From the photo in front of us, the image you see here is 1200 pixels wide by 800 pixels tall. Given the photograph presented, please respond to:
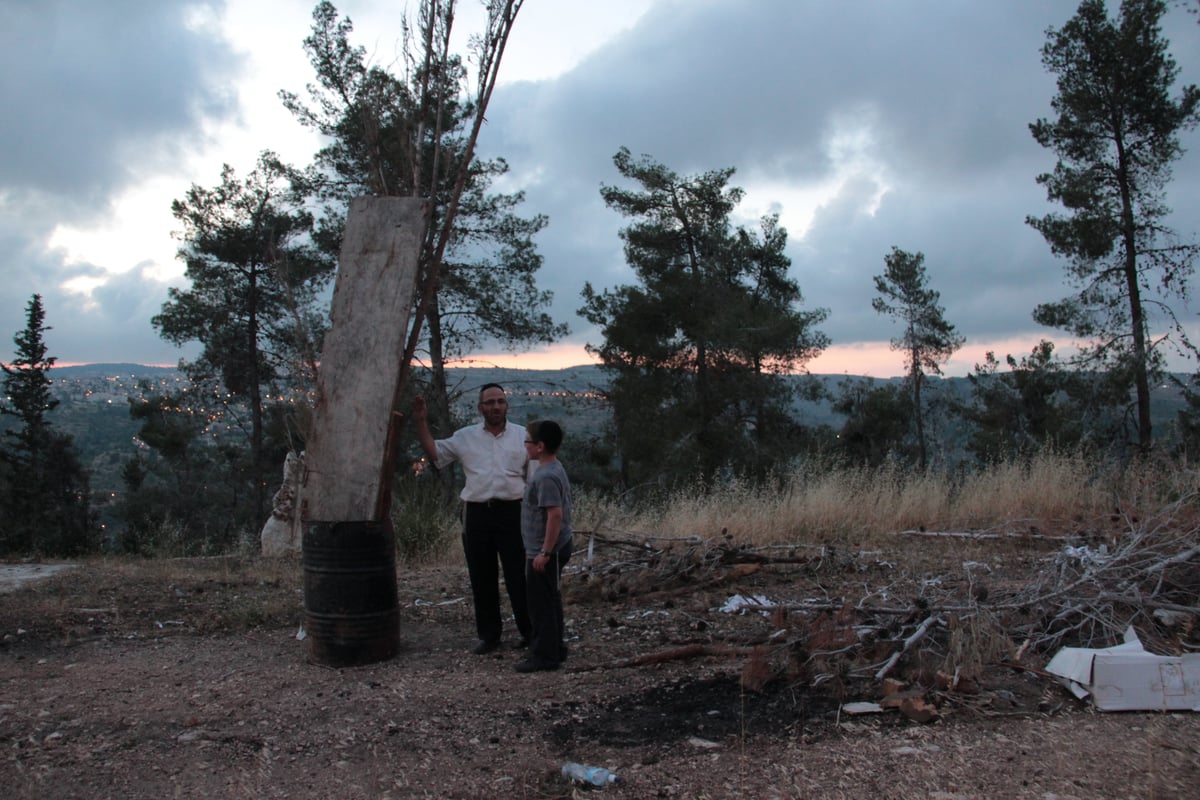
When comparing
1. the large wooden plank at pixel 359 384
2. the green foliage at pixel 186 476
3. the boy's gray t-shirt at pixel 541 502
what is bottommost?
the green foliage at pixel 186 476

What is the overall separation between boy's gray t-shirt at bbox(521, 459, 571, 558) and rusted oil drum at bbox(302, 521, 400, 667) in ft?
2.93

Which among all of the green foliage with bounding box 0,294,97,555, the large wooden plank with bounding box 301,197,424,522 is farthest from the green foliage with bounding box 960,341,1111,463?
the green foliage with bounding box 0,294,97,555

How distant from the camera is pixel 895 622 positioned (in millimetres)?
4961

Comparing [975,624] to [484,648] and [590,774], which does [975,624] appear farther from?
[484,648]

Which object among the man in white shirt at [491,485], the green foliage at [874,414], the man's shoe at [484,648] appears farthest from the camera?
the green foliage at [874,414]

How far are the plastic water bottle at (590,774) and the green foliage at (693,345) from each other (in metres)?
15.7

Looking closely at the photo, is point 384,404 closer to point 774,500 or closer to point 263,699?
point 263,699

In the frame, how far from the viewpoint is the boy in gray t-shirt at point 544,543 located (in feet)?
15.8

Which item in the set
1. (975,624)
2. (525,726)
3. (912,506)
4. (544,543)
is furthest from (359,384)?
(912,506)

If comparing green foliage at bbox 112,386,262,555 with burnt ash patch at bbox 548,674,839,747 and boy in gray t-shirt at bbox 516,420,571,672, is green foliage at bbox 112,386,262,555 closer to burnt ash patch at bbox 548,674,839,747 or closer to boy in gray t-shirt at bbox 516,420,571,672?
boy in gray t-shirt at bbox 516,420,571,672

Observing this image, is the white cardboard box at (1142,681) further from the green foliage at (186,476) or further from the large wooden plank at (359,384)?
the green foliage at (186,476)

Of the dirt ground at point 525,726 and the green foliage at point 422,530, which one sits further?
the green foliage at point 422,530

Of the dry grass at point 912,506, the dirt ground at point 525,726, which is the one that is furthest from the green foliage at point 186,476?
the dirt ground at point 525,726

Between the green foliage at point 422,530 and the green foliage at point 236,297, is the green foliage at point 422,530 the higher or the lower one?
the lower one
